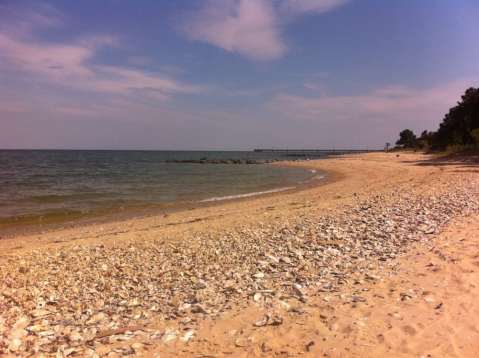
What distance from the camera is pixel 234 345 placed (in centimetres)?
454

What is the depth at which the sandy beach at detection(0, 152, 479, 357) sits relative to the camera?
453 centimetres

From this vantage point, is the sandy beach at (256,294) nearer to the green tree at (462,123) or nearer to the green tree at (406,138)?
the green tree at (462,123)

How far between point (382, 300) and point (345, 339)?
129 cm

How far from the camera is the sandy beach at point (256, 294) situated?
4.53 m

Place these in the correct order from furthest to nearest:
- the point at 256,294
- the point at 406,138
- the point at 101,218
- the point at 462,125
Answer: the point at 406,138, the point at 462,125, the point at 101,218, the point at 256,294

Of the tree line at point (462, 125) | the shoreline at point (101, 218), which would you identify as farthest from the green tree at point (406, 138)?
the shoreline at point (101, 218)

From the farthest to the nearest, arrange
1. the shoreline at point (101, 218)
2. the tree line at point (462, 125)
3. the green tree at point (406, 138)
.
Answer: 1. the green tree at point (406, 138)
2. the tree line at point (462, 125)
3. the shoreline at point (101, 218)

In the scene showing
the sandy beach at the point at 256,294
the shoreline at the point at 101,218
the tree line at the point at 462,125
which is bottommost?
the shoreline at the point at 101,218

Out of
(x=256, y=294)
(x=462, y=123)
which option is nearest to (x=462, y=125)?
(x=462, y=123)

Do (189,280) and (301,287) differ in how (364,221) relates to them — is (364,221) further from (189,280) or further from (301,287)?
(189,280)

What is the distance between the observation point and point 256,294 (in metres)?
5.88

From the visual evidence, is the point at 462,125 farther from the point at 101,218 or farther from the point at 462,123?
the point at 101,218

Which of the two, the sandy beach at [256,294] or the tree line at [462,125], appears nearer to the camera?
the sandy beach at [256,294]

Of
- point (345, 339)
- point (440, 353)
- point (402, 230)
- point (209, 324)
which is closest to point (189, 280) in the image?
point (209, 324)
